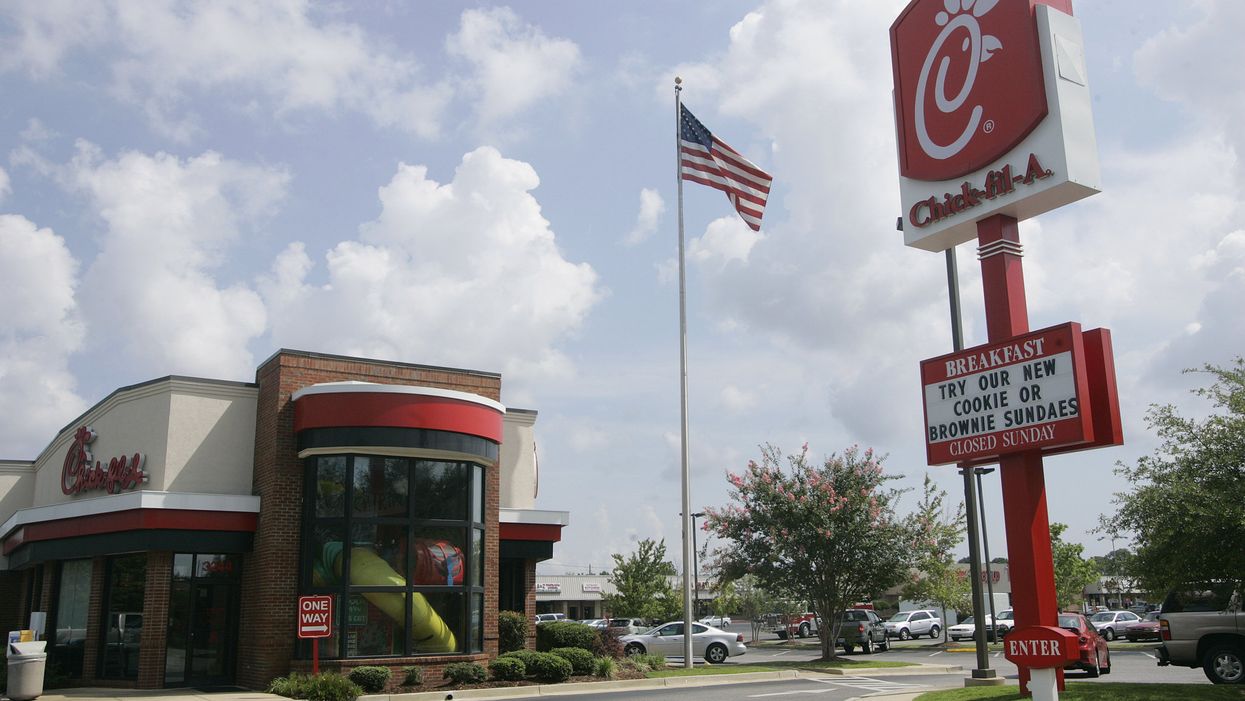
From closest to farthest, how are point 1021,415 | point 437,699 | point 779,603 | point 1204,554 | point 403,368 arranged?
point 1021,415 < point 1204,554 < point 437,699 < point 403,368 < point 779,603

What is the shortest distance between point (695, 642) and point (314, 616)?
16.1 meters

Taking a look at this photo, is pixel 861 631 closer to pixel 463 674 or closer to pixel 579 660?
pixel 579 660

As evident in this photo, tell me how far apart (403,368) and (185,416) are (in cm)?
495

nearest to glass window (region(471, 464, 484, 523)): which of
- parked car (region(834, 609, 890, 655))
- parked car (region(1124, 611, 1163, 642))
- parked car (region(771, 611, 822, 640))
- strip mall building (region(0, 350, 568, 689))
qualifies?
strip mall building (region(0, 350, 568, 689))

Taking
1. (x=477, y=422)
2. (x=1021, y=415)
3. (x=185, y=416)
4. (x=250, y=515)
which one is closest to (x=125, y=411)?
(x=185, y=416)

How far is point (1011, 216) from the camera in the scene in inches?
615

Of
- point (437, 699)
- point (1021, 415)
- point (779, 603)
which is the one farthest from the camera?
point (779, 603)

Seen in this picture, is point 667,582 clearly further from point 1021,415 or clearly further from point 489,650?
point 1021,415

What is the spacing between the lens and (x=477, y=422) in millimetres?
22188

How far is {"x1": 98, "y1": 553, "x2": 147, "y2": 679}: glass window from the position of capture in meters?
21.7

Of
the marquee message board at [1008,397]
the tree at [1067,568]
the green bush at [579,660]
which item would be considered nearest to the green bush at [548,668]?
the green bush at [579,660]

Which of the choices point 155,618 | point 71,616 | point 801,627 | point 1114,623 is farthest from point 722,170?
point 801,627

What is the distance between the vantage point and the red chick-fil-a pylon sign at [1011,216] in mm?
13945

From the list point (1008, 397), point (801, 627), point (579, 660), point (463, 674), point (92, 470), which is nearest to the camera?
point (1008, 397)
